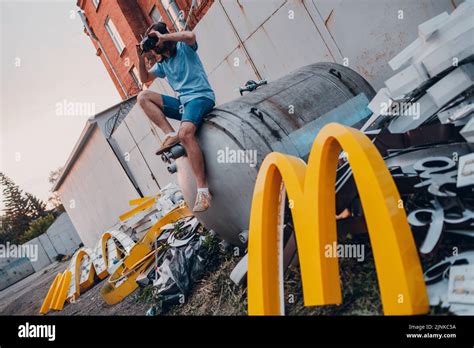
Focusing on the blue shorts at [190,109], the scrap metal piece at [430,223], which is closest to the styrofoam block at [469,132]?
the scrap metal piece at [430,223]

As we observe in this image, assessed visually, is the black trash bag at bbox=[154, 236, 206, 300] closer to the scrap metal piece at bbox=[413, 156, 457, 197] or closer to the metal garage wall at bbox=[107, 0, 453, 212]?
the scrap metal piece at bbox=[413, 156, 457, 197]

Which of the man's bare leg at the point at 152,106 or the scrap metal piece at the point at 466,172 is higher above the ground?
the man's bare leg at the point at 152,106

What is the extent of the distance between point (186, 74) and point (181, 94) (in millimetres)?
188

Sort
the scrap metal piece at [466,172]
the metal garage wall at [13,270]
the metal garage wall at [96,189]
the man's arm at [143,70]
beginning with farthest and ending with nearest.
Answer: the metal garage wall at [13,270]
the metal garage wall at [96,189]
the man's arm at [143,70]
the scrap metal piece at [466,172]

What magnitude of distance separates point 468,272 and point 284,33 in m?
4.70

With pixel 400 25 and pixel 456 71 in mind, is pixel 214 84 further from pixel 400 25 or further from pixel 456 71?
pixel 456 71

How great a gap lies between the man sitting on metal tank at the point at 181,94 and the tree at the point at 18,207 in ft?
119

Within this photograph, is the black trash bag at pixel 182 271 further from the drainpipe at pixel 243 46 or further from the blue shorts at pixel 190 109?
the drainpipe at pixel 243 46

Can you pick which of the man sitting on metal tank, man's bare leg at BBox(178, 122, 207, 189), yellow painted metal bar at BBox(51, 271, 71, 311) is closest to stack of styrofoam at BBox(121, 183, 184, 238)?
yellow painted metal bar at BBox(51, 271, 71, 311)

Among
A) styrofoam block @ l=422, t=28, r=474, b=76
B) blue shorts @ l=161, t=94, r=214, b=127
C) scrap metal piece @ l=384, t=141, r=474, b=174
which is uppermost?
blue shorts @ l=161, t=94, r=214, b=127

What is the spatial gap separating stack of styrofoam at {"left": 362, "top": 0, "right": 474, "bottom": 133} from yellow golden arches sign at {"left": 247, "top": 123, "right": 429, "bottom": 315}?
4.34ft

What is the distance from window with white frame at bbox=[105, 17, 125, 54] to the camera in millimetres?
15961

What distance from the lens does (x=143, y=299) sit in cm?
407

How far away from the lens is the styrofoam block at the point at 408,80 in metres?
3.01
